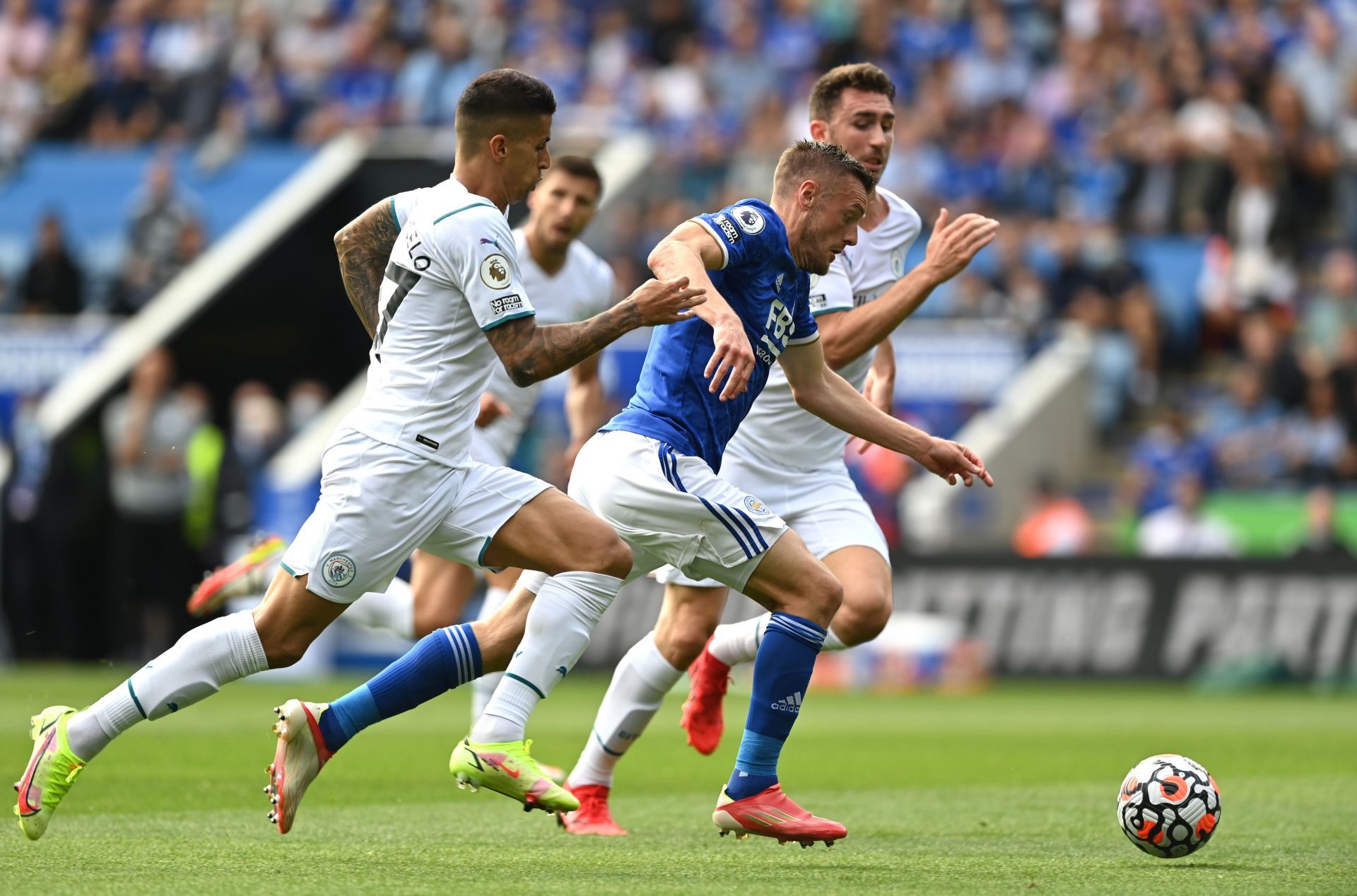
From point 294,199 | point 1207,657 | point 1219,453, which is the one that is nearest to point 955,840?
point 1207,657

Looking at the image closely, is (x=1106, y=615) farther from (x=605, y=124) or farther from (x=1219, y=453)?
(x=605, y=124)

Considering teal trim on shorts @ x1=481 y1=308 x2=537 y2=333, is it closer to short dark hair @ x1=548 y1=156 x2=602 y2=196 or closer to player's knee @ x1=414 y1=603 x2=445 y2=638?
short dark hair @ x1=548 y1=156 x2=602 y2=196

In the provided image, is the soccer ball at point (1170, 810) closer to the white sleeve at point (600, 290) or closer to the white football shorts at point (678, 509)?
the white football shorts at point (678, 509)

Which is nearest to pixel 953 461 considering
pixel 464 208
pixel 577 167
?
pixel 464 208

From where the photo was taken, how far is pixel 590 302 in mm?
9586

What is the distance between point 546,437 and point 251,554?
33.2ft

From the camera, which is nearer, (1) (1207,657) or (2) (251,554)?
(2) (251,554)

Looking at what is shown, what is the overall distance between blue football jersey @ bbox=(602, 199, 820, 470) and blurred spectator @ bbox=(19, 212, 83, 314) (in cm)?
1684

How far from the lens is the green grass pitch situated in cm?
604

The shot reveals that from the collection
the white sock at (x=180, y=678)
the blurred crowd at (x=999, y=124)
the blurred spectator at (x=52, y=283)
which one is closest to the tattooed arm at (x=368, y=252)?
the white sock at (x=180, y=678)

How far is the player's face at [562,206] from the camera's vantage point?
362 inches

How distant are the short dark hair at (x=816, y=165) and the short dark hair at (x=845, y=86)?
138 cm

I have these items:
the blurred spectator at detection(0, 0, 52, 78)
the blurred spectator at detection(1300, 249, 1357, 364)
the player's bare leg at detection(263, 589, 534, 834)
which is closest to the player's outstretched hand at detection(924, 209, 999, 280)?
the player's bare leg at detection(263, 589, 534, 834)

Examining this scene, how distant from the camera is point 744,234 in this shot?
6734mm
